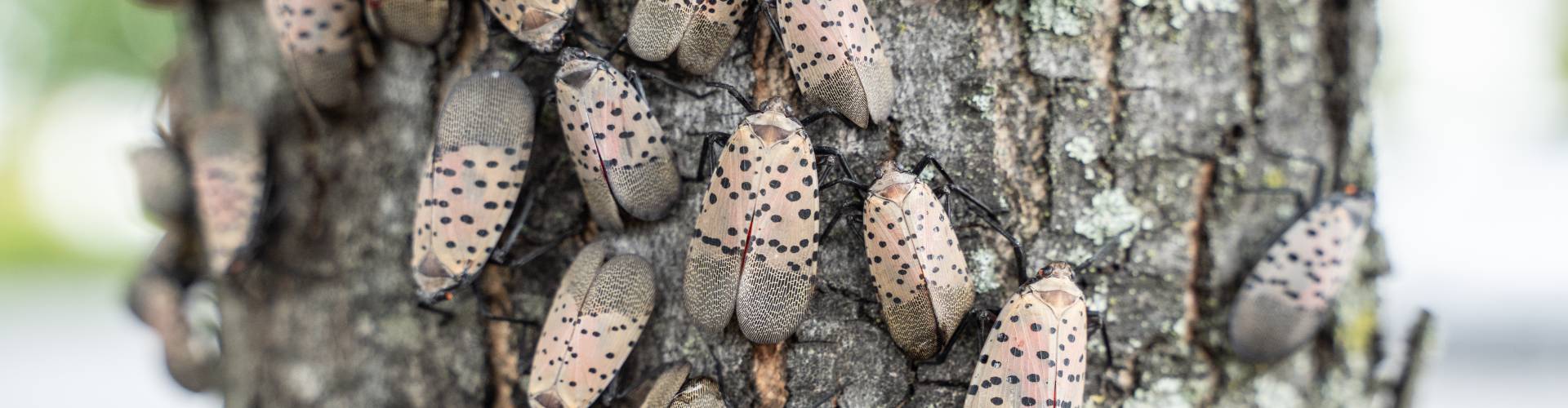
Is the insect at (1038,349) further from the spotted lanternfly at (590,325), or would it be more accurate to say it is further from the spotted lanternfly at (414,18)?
the spotted lanternfly at (414,18)

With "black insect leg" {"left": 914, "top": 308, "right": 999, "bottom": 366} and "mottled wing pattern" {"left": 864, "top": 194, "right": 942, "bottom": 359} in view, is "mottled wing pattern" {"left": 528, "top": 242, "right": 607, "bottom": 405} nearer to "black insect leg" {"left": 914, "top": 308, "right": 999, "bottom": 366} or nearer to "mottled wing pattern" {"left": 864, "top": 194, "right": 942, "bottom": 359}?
"mottled wing pattern" {"left": 864, "top": 194, "right": 942, "bottom": 359}

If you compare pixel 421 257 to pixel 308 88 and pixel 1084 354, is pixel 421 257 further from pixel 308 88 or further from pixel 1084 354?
pixel 1084 354

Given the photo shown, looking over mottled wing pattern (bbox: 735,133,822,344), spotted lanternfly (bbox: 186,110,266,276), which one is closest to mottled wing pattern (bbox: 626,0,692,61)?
mottled wing pattern (bbox: 735,133,822,344)

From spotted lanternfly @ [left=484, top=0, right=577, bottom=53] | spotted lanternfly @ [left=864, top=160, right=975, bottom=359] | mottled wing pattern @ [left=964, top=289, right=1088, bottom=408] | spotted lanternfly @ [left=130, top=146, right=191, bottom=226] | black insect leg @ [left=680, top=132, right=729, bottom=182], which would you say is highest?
spotted lanternfly @ [left=484, top=0, right=577, bottom=53]

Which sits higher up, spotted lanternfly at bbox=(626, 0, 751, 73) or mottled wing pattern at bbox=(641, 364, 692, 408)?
spotted lanternfly at bbox=(626, 0, 751, 73)

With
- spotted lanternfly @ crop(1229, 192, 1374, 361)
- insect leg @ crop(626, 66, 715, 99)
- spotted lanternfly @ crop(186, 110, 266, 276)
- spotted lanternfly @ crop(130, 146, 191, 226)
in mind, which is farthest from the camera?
spotted lanternfly @ crop(130, 146, 191, 226)

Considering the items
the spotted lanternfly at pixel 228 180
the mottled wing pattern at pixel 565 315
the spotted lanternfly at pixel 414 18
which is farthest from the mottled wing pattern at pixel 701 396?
the spotted lanternfly at pixel 228 180

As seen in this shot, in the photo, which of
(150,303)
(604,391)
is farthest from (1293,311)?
(150,303)

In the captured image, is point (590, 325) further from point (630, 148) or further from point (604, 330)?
point (630, 148)
